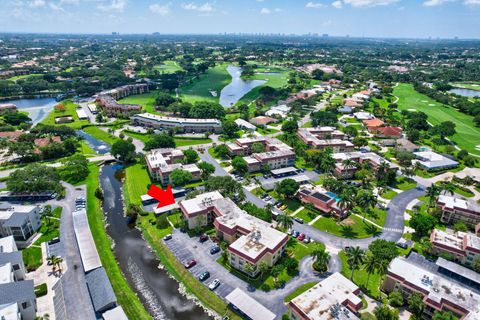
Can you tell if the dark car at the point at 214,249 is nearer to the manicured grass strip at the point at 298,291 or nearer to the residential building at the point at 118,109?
the manicured grass strip at the point at 298,291

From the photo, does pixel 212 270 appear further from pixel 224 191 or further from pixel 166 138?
pixel 166 138

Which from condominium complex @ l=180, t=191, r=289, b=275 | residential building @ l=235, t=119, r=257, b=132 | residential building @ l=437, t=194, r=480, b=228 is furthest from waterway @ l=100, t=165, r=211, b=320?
residential building @ l=235, t=119, r=257, b=132

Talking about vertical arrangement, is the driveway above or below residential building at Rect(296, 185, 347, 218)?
below

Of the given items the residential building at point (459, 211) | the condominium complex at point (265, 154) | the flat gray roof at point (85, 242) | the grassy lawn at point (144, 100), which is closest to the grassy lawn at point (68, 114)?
the grassy lawn at point (144, 100)

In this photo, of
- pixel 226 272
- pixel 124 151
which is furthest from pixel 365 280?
pixel 124 151

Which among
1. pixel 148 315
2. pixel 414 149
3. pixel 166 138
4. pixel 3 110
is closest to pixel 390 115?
pixel 414 149

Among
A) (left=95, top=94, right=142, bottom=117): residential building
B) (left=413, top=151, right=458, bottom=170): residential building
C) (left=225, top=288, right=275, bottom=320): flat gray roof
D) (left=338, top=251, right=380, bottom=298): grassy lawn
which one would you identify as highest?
(left=95, top=94, right=142, bottom=117): residential building

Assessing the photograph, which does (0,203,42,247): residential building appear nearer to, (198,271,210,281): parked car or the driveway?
the driveway
